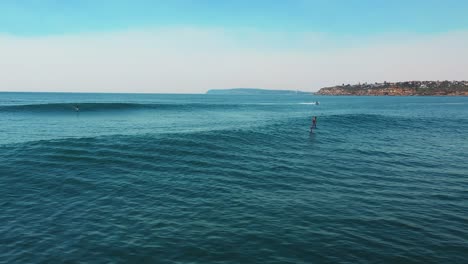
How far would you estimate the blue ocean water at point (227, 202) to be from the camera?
1188 cm

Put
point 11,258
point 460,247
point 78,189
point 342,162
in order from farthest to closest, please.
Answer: point 342,162
point 78,189
point 460,247
point 11,258

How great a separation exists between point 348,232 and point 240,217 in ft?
15.2

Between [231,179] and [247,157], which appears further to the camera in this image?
[247,157]

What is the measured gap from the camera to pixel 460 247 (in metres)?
12.0

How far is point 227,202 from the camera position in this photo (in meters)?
16.8

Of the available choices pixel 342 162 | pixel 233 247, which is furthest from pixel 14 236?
pixel 342 162

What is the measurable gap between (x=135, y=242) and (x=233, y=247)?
372 centimetres

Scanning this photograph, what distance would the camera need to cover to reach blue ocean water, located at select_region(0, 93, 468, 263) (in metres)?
11.9

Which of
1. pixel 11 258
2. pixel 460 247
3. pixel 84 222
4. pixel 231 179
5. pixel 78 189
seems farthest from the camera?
pixel 231 179

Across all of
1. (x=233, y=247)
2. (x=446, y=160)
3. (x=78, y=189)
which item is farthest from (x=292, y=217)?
(x=446, y=160)

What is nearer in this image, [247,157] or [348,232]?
[348,232]

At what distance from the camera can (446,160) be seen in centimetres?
2733

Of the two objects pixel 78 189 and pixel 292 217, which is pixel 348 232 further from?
pixel 78 189

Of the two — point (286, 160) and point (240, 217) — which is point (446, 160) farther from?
point (240, 217)
